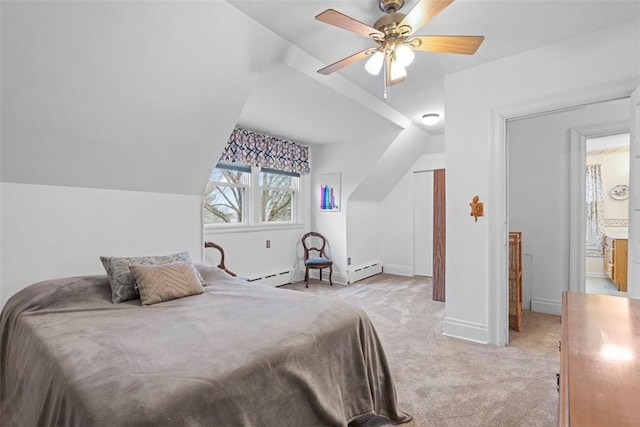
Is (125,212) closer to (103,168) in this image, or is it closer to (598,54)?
(103,168)

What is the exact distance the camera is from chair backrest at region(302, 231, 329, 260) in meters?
5.25

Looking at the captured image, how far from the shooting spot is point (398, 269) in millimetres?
5875

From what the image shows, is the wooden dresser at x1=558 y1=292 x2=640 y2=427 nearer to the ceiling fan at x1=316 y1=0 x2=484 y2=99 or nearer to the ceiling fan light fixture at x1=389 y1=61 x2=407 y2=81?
the ceiling fan at x1=316 y1=0 x2=484 y2=99

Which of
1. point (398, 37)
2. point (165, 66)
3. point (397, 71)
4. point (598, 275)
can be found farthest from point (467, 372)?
point (598, 275)

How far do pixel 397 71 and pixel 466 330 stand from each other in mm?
2306

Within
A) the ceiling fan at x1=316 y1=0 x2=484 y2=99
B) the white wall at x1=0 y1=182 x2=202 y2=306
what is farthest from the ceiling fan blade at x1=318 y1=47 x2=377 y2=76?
the white wall at x1=0 y1=182 x2=202 y2=306

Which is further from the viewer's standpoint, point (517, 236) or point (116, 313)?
point (517, 236)

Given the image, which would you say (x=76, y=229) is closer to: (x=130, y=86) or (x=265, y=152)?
(x=130, y=86)

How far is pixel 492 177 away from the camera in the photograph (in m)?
2.75

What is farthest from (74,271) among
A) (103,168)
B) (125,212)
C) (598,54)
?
(598,54)

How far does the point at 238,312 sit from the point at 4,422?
1245 millimetres

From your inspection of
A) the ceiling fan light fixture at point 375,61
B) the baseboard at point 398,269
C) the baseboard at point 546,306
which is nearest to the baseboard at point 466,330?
the baseboard at point 546,306

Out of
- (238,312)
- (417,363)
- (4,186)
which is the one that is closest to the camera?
(238,312)

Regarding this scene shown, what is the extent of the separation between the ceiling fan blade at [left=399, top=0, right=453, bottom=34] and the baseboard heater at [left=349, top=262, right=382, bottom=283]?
13.2 ft
